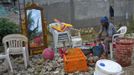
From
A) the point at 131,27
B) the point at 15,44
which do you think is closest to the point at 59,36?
the point at 15,44

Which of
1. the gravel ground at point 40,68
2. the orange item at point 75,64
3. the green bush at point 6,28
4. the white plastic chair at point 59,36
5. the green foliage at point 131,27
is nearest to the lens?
the orange item at point 75,64

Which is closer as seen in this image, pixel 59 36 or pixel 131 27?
pixel 59 36

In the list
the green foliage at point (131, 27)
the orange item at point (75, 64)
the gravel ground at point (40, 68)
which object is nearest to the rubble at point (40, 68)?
the gravel ground at point (40, 68)

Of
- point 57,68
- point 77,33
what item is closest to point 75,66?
point 57,68

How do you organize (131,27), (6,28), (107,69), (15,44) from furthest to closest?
(131,27) → (6,28) → (15,44) → (107,69)

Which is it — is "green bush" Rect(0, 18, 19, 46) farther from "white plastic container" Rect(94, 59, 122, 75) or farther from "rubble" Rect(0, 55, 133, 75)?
"white plastic container" Rect(94, 59, 122, 75)

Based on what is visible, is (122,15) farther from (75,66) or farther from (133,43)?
(75,66)

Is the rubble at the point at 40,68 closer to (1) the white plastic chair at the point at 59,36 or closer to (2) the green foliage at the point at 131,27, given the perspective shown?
(1) the white plastic chair at the point at 59,36

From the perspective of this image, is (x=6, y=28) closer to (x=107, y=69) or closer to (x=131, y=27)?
(x=107, y=69)

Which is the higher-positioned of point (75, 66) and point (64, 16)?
point (64, 16)

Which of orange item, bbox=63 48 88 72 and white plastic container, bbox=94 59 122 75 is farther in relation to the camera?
orange item, bbox=63 48 88 72

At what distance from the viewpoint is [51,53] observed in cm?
815

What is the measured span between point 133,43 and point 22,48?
9.28 feet

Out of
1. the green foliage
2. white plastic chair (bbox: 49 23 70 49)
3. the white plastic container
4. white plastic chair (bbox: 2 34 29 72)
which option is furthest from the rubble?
the green foliage
